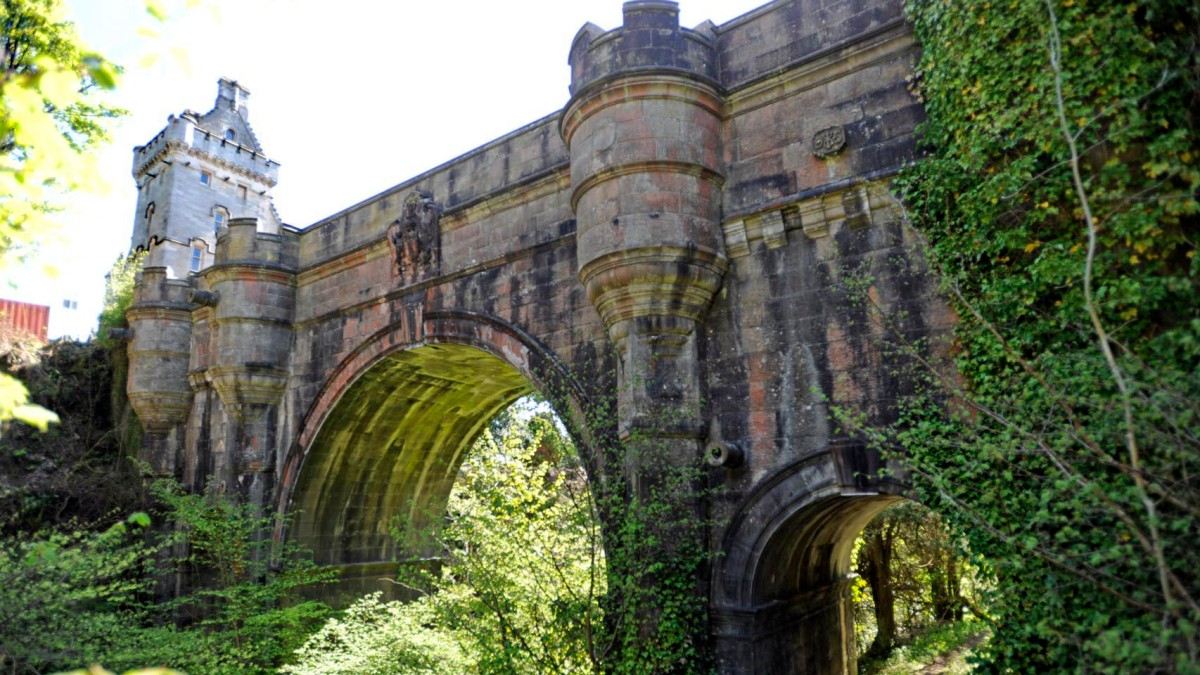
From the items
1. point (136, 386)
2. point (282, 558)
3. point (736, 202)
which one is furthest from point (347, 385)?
point (736, 202)

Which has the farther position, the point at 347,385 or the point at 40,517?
the point at 40,517

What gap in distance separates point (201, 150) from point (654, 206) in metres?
27.4

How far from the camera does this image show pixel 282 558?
12.7 m

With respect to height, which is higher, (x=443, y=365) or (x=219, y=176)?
(x=219, y=176)

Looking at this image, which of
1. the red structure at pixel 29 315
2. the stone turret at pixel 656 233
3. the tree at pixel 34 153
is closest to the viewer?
the tree at pixel 34 153

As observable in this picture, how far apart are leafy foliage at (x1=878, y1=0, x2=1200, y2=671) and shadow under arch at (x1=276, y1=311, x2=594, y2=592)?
4.99m

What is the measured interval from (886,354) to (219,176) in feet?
98.0

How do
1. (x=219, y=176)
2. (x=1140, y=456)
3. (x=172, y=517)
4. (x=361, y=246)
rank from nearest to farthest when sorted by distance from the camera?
(x=1140, y=456), (x=361, y=246), (x=172, y=517), (x=219, y=176)

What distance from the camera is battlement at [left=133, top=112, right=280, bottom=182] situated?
2869 cm

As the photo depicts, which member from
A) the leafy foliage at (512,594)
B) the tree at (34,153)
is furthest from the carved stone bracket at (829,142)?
the tree at (34,153)

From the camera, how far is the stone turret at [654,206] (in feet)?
24.8

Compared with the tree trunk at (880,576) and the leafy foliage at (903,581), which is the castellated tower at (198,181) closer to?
the tree trunk at (880,576)

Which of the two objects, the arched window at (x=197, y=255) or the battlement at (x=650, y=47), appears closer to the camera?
the battlement at (x=650, y=47)

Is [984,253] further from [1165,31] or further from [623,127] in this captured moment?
[623,127]
